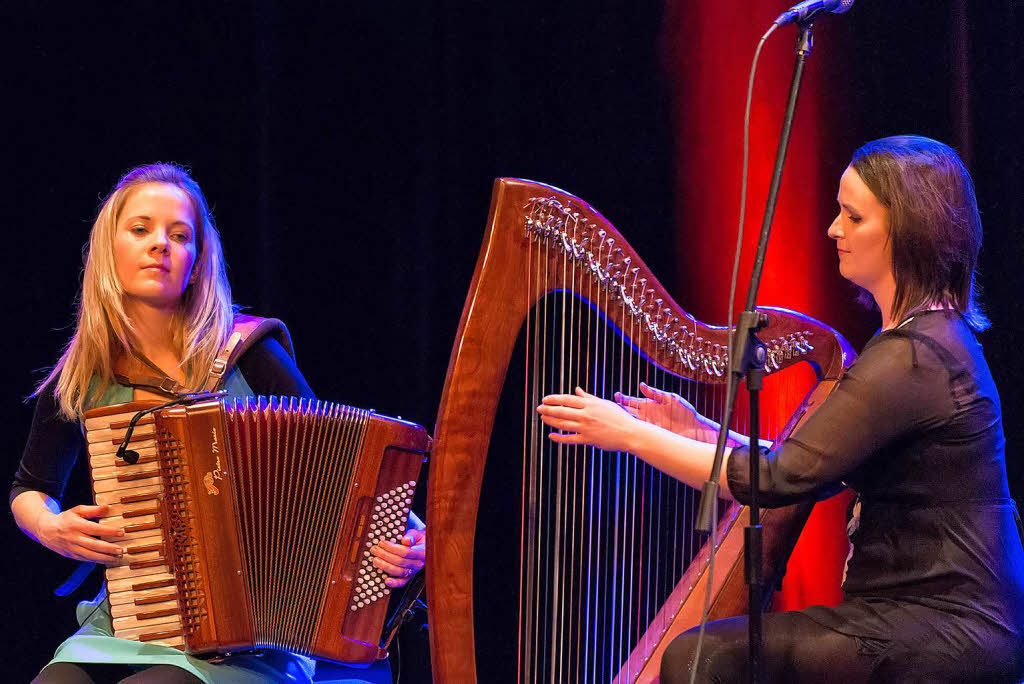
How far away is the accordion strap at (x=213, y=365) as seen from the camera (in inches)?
96.4

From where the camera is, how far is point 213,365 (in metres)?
2.47

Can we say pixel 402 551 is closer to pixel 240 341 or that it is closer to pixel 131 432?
pixel 131 432

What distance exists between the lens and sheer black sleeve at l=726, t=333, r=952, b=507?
5.91 feet

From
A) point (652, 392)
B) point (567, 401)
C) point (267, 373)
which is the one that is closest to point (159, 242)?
point (267, 373)

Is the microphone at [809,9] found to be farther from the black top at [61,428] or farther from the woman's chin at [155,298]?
the woman's chin at [155,298]

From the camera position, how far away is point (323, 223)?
11.1 ft

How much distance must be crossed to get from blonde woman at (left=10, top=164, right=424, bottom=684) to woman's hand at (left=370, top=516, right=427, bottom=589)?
13 cm

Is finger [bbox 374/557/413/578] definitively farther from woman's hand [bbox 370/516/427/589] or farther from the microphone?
the microphone

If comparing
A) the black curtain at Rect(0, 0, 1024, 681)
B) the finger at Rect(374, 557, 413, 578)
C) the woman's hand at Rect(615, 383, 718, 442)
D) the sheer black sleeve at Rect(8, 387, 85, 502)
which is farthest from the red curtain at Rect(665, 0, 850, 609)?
the sheer black sleeve at Rect(8, 387, 85, 502)

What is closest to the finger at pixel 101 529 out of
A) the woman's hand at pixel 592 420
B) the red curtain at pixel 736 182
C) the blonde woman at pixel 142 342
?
the blonde woman at pixel 142 342

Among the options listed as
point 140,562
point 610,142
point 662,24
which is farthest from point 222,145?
point 140,562

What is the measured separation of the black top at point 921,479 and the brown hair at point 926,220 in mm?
68

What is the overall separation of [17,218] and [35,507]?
1353 mm

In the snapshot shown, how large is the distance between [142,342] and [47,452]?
0.36 m
